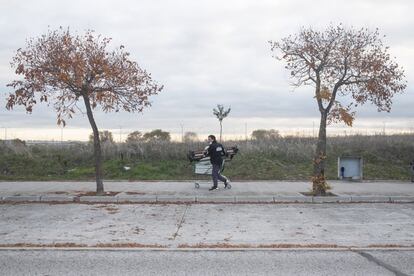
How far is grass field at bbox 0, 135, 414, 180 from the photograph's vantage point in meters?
22.2

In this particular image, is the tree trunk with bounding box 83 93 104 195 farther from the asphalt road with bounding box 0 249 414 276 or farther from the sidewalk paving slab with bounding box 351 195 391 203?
the sidewalk paving slab with bounding box 351 195 391 203

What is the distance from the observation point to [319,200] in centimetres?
1471

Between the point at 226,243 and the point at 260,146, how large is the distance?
1741 centimetres

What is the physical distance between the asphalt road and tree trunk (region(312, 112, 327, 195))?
675cm

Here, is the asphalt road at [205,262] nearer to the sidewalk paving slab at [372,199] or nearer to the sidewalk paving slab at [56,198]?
the sidewalk paving slab at [56,198]

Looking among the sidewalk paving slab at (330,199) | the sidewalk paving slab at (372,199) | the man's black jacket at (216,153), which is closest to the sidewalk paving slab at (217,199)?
the man's black jacket at (216,153)

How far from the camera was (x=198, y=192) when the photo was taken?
53.0ft

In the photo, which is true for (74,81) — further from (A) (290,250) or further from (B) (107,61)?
(A) (290,250)

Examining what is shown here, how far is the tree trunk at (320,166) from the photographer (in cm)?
1522

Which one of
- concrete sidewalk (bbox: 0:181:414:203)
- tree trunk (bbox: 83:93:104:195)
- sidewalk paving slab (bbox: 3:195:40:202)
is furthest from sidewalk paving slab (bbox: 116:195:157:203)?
sidewalk paving slab (bbox: 3:195:40:202)

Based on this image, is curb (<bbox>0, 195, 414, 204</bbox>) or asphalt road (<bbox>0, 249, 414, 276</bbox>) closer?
asphalt road (<bbox>0, 249, 414, 276</bbox>)

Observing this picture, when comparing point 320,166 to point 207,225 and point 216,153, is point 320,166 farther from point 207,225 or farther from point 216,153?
point 207,225

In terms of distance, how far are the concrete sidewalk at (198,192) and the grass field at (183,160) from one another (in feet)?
9.28

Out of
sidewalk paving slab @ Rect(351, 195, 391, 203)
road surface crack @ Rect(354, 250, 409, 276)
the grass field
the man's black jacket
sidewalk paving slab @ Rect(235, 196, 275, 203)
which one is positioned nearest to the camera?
road surface crack @ Rect(354, 250, 409, 276)
